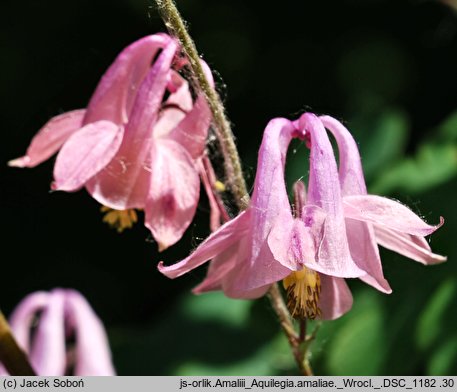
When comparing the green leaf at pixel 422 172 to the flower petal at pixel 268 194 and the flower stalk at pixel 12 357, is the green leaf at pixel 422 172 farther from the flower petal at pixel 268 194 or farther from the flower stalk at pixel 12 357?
the flower stalk at pixel 12 357

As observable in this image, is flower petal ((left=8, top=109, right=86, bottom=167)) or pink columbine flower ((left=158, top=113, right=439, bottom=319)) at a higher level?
flower petal ((left=8, top=109, right=86, bottom=167))

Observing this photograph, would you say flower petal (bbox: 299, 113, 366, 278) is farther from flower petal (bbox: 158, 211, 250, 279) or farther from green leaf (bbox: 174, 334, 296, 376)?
green leaf (bbox: 174, 334, 296, 376)

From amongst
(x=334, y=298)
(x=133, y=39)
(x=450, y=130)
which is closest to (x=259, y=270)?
(x=334, y=298)

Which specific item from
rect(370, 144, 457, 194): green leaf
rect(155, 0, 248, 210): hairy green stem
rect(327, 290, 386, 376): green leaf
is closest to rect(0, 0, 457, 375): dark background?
rect(370, 144, 457, 194): green leaf

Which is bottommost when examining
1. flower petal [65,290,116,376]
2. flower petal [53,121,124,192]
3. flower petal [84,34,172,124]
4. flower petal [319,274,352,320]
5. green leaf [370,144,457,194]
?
flower petal [65,290,116,376]

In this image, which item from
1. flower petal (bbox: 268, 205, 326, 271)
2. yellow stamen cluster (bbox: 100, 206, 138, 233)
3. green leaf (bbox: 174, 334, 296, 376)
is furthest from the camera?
green leaf (bbox: 174, 334, 296, 376)

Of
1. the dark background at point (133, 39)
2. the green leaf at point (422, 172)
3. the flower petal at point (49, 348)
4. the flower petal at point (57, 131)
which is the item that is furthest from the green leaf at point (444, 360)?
the dark background at point (133, 39)

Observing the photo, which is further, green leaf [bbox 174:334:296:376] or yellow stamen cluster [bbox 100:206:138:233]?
green leaf [bbox 174:334:296:376]
